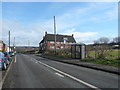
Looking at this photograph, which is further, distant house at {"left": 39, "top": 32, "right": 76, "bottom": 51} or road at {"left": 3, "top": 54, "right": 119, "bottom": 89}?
distant house at {"left": 39, "top": 32, "right": 76, "bottom": 51}

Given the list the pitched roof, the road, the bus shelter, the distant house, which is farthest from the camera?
the pitched roof

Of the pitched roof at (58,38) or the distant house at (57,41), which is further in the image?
the pitched roof at (58,38)

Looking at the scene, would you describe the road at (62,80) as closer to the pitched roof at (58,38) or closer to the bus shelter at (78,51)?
the bus shelter at (78,51)

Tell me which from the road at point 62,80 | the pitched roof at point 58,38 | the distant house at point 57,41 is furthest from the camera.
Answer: the pitched roof at point 58,38

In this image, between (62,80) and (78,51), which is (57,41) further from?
(62,80)

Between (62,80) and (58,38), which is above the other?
(58,38)

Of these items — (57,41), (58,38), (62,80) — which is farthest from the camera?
(58,38)

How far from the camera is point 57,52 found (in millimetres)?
32250

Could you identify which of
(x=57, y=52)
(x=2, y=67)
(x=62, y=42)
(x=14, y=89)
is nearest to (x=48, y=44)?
(x=62, y=42)

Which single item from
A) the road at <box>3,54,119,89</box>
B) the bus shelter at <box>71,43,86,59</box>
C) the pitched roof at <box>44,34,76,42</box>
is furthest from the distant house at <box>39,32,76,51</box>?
the road at <box>3,54,119,89</box>

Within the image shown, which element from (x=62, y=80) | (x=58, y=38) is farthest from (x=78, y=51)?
(x=58, y=38)

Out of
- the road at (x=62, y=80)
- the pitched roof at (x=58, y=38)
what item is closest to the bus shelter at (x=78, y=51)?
the road at (x=62, y=80)

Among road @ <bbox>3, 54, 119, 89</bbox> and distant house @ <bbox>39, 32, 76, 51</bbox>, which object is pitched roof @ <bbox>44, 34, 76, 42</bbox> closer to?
distant house @ <bbox>39, 32, 76, 51</bbox>

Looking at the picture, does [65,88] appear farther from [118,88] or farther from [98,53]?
[98,53]
